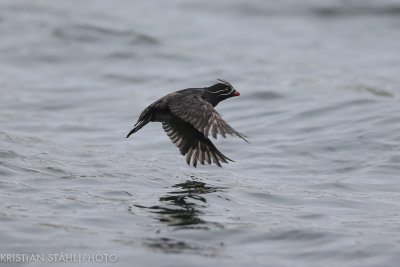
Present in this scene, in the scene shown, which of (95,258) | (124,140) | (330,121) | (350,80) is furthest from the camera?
(350,80)

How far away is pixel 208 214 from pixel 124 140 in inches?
208

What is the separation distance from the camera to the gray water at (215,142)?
27.6 feet

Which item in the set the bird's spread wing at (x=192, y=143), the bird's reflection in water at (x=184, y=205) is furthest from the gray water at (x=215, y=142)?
the bird's spread wing at (x=192, y=143)

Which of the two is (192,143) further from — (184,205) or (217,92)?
(184,205)

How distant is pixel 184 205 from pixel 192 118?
1.08m

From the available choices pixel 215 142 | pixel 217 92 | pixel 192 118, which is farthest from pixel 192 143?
pixel 215 142

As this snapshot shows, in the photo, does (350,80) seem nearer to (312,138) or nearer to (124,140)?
(312,138)

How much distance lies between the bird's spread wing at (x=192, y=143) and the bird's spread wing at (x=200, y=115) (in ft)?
2.38

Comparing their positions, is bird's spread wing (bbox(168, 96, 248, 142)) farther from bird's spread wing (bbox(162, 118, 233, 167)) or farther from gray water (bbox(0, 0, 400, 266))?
gray water (bbox(0, 0, 400, 266))

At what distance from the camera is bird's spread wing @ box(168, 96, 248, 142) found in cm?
948

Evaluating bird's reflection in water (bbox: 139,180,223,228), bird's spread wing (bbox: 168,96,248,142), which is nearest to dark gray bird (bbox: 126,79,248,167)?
bird's spread wing (bbox: 168,96,248,142)

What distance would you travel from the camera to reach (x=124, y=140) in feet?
47.0

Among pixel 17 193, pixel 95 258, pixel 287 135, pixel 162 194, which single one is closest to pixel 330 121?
pixel 287 135

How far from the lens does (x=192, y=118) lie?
9.84 meters
